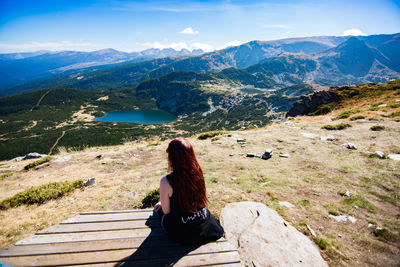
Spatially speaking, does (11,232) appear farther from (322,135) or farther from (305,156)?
(322,135)

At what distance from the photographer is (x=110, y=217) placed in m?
5.75

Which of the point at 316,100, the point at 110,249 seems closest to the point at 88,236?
the point at 110,249

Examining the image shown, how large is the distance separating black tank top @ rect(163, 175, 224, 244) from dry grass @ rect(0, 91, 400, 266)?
2268 mm

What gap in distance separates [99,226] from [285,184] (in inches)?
343

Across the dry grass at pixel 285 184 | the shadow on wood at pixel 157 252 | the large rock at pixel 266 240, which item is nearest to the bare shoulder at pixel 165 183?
the shadow on wood at pixel 157 252

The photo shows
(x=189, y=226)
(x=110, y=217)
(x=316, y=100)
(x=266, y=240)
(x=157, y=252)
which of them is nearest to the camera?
(x=157, y=252)

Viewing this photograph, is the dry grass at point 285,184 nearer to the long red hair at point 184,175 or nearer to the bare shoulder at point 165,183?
the long red hair at point 184,175

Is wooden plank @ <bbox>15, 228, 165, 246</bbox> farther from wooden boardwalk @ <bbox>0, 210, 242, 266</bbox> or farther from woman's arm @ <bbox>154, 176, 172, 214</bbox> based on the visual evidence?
woman's arm @ <bbox>154, 176, 172, 214</bbox>

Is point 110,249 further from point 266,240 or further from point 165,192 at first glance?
point 266,240

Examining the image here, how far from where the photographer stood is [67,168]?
14.6 meters

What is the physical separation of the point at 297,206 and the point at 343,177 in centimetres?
436

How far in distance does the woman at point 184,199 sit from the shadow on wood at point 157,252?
18cm

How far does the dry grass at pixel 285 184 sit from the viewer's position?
630 cm

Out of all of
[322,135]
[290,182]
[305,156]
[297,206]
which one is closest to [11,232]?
[297,206]
